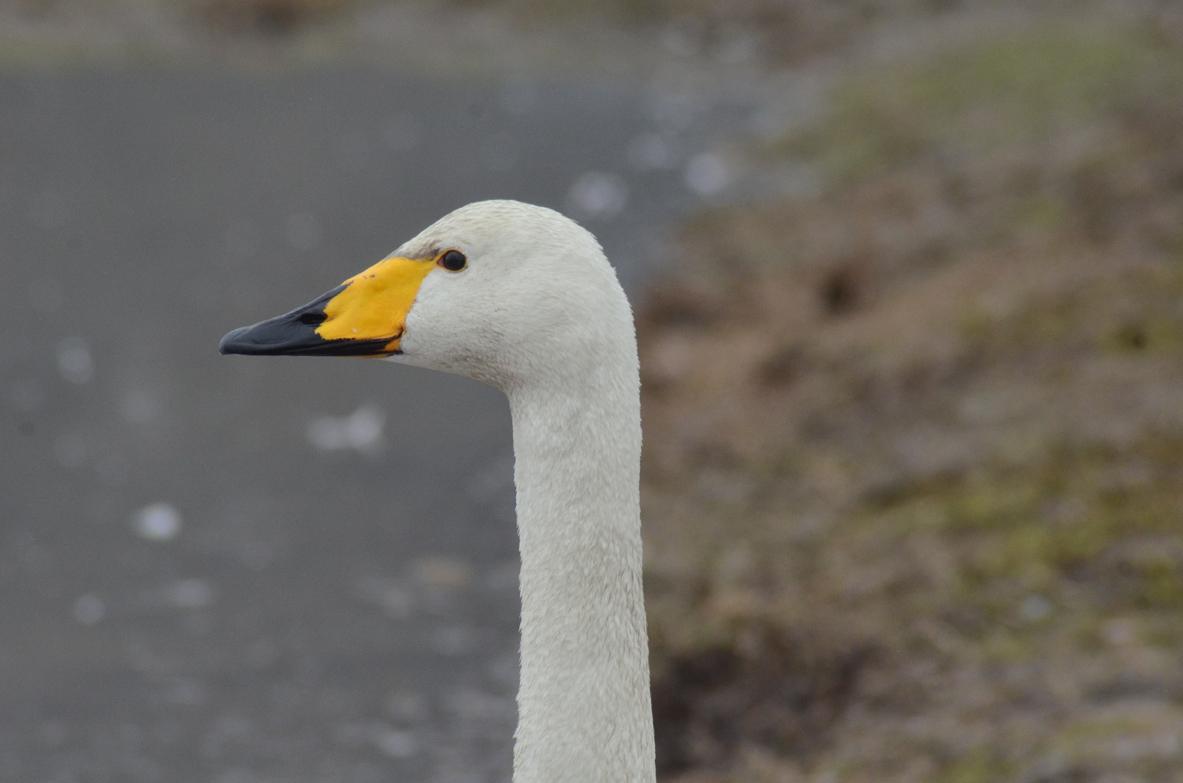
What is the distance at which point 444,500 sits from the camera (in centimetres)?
889

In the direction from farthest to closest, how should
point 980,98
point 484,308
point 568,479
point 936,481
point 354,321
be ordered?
point 980,98 → point 936,481 → point 354,321 → point 484,308 → point 568,479

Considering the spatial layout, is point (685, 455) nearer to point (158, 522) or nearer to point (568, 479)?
point (158, 522)

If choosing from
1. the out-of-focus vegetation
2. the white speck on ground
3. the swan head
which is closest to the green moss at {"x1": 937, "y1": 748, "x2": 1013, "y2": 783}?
the out-of-focus vegetation

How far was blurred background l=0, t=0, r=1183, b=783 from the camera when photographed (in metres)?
5.44

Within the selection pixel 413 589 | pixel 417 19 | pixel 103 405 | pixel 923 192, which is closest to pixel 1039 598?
pixel 413 589

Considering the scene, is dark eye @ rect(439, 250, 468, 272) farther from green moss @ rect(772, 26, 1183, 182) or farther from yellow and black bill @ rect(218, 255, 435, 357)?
green moss @ rect(772, 26, 1183, 182)

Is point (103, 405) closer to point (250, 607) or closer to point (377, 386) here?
point (377, 386)

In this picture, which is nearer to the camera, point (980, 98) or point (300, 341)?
point (300, 341)

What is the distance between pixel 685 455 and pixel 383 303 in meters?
5.86

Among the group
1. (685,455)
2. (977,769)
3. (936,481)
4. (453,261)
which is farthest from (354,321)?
(685,455)

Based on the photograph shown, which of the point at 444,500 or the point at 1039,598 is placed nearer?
the point at 1039,598

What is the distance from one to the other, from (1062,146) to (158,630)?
33.1 feet

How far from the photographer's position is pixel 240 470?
939cm

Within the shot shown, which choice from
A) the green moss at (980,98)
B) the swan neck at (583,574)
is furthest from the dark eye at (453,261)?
the green moss at (980,98)
